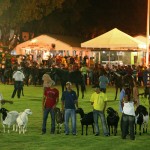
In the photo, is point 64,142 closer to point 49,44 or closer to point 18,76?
point 18,76

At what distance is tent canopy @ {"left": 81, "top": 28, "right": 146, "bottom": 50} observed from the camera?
142 feet

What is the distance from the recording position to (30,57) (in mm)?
50719

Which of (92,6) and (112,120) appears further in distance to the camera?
(92,6)

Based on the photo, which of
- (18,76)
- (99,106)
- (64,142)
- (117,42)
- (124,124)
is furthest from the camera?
(117,42)

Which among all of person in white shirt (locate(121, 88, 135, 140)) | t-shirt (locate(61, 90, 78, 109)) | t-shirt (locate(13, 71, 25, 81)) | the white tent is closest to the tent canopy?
the white tent

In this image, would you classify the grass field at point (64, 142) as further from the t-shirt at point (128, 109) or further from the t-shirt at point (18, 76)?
the t-shirt at point (18, 76)

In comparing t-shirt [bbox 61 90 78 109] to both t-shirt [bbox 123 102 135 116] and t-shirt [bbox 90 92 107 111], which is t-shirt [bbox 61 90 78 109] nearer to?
t-shirt [bbox 90 92 107 111]

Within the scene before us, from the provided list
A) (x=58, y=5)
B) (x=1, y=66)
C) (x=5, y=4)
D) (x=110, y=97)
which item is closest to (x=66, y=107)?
(x=110, y=97)

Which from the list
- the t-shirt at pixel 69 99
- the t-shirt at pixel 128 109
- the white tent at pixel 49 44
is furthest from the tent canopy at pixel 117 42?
the t-shirt at pixel 128 109

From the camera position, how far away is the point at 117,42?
4338 centimetres

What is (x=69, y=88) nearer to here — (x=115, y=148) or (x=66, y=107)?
(x=66, y=107)

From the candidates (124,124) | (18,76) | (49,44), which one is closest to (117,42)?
(49,44)

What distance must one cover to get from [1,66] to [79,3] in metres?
19.3

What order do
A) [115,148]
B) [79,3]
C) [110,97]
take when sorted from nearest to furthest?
[115,148] < [110,97] < [79,3]
